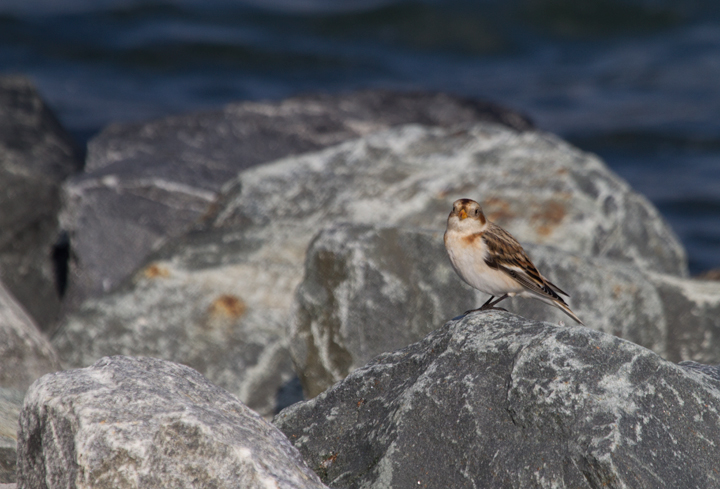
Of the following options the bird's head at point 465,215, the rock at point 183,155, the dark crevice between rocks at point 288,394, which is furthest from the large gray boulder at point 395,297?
the rock at point 183,155

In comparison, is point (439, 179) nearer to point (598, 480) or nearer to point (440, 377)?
point (440, 377)

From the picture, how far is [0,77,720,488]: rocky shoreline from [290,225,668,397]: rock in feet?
0.05

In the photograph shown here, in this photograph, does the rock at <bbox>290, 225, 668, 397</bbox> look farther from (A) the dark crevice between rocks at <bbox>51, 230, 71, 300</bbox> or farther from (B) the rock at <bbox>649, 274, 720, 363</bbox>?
(A) the dark crevice between rocks at <bbox>51, 230, 71, 300</bbox>

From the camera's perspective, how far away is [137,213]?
336 inches

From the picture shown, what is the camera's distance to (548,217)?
22.5 ft

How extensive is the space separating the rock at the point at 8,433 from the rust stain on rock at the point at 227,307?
209cm

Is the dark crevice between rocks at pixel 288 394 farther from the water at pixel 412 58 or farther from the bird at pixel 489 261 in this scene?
the water at pixel 412 58

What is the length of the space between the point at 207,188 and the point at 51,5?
16.2m

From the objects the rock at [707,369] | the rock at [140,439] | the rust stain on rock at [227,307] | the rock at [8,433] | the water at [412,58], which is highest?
the rock at [140,439]

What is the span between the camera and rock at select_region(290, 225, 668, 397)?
532 cm

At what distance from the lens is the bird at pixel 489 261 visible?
15.0 ft

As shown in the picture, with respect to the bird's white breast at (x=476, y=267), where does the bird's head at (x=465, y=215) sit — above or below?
above

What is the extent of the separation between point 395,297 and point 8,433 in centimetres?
244

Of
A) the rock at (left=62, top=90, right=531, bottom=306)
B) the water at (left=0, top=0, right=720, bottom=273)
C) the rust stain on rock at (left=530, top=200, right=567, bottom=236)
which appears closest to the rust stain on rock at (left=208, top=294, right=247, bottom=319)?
the rock at (left=62, top=90, right=531, bottom=306)
